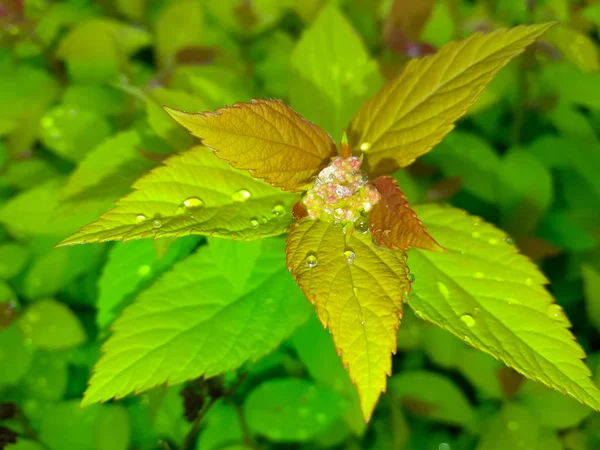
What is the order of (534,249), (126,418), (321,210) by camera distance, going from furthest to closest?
(534,249)
(126,418)
(321,210)

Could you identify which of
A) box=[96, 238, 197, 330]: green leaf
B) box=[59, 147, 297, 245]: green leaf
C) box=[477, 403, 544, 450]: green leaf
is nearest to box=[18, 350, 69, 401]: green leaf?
box=[96, 238, 197, 330]: green leaf

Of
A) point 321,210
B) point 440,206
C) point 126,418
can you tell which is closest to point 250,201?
point 321,210

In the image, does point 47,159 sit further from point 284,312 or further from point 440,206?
point 440,206

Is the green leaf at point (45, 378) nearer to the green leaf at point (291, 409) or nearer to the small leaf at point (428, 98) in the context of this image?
the green leaf at point (291, 409)

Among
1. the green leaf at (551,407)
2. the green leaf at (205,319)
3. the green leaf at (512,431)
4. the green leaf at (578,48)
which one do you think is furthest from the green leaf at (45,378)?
the green leaf at (578,48)

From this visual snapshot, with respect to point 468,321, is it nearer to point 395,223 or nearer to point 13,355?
point 395,223

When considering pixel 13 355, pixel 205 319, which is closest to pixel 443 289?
pixel 205 319
